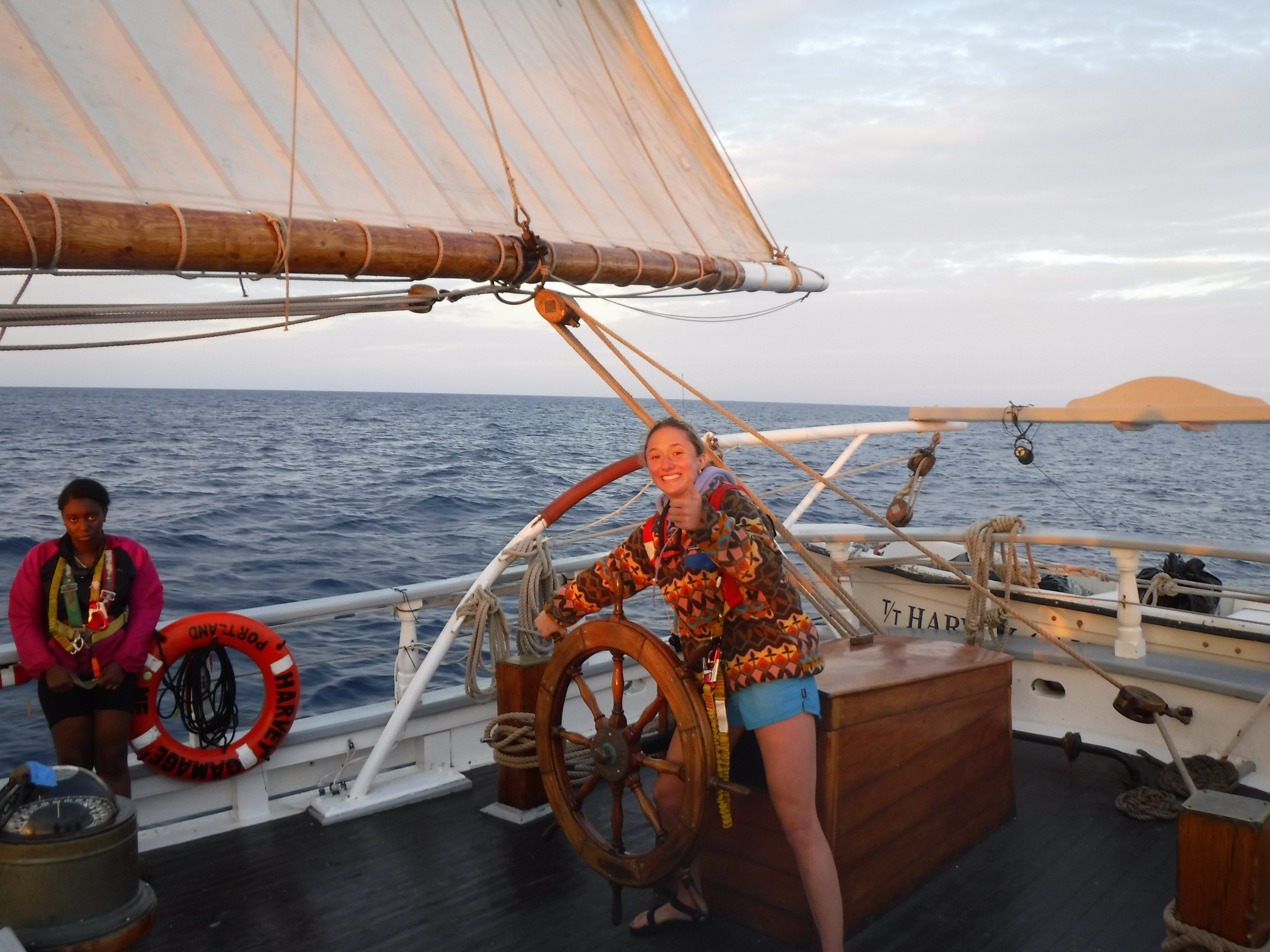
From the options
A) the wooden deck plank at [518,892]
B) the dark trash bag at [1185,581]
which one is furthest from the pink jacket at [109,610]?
the dark trash bag at [1185,581]

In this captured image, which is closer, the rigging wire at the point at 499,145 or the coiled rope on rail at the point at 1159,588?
the rigging wire at the point at 499,145

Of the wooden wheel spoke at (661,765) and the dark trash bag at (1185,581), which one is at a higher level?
the wooden wheel spoke at (661,765)

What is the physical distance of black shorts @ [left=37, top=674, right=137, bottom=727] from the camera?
126 inches

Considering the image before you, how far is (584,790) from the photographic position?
9.37 feet

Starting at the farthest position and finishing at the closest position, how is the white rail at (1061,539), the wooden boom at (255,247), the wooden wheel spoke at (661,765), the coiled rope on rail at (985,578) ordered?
the coiled rope on rail at (985,578) < the white rail at (1061,539) < the wooden wheel spoke at (661,765) < the wooden boom at (255,247)

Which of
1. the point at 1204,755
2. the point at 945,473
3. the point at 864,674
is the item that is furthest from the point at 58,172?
the point at 945,473

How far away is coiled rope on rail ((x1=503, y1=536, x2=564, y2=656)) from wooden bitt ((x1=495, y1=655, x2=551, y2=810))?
7cm

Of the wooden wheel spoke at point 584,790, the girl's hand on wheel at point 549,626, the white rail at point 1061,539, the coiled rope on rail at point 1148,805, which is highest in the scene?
the girl's hand on wheel at point 549,626

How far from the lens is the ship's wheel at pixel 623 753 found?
2.54m

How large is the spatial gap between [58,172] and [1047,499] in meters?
29.5

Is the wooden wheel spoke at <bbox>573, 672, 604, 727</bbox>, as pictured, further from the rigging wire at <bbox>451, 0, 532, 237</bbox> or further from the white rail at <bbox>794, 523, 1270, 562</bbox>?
the white rail at <bbox>794, 523, 1270, 562</bbox>

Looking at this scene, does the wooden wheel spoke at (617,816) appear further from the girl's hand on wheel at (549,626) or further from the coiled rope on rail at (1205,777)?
the coiled rope on rail at (1205,777)

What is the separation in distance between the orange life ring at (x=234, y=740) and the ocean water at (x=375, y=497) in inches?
6.1

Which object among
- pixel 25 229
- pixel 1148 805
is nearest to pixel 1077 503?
pixel 1148 805
